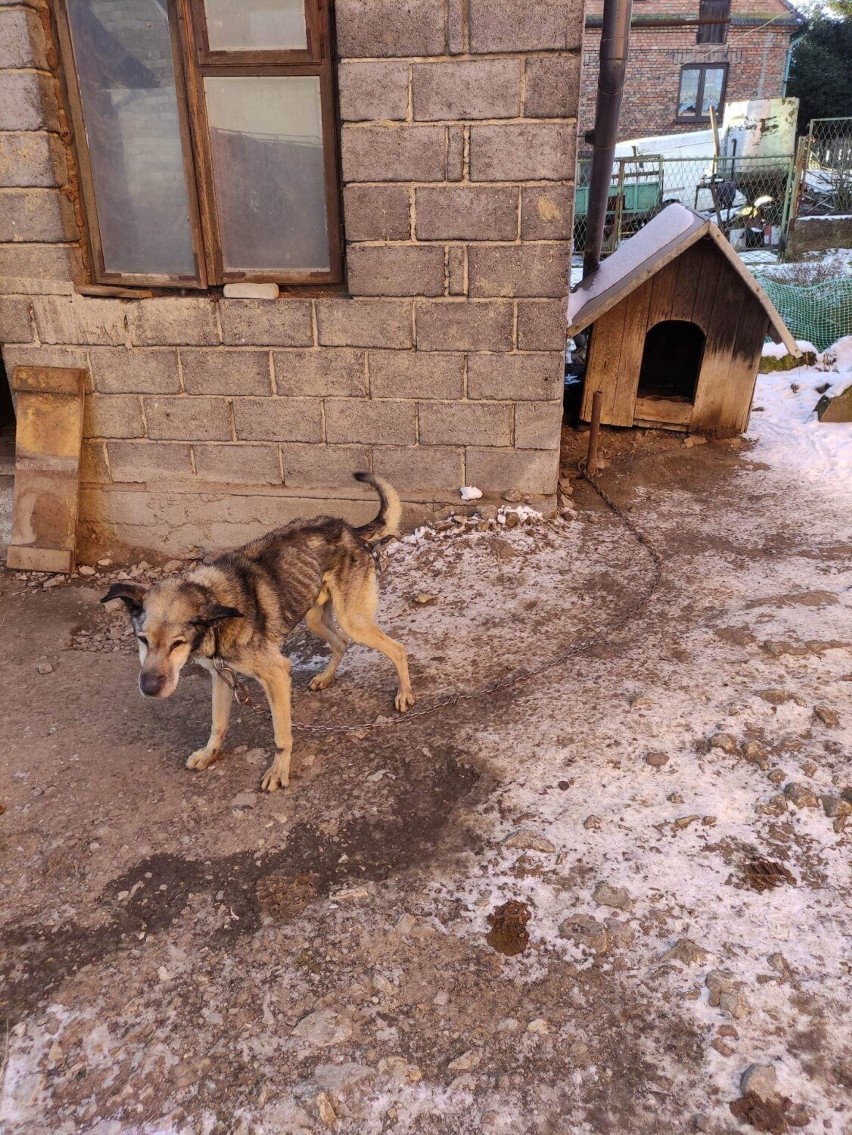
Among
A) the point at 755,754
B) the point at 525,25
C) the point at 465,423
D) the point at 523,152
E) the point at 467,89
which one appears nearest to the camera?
the point at 755,754

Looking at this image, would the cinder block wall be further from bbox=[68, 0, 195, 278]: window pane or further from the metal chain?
the metal chain

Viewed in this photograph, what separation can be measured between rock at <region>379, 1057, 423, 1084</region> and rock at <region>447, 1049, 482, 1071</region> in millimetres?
99

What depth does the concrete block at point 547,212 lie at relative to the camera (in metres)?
4.71

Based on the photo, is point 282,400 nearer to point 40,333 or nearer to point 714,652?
point 40,333

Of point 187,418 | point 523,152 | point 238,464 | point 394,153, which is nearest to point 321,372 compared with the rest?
point 238,464

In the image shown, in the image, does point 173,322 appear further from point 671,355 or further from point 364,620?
point 671,355

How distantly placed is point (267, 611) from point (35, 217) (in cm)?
354

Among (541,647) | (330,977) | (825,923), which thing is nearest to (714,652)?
(541,647)

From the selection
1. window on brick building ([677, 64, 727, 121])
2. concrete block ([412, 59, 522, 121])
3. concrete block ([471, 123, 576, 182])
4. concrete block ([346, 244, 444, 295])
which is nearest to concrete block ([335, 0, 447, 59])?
concrete block ([412, 59, 522, 121])

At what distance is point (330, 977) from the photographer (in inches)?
99.7

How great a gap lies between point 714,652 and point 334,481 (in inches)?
112

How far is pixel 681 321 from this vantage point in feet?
23.5

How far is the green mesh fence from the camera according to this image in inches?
378

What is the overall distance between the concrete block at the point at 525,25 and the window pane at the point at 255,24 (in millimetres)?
1082
